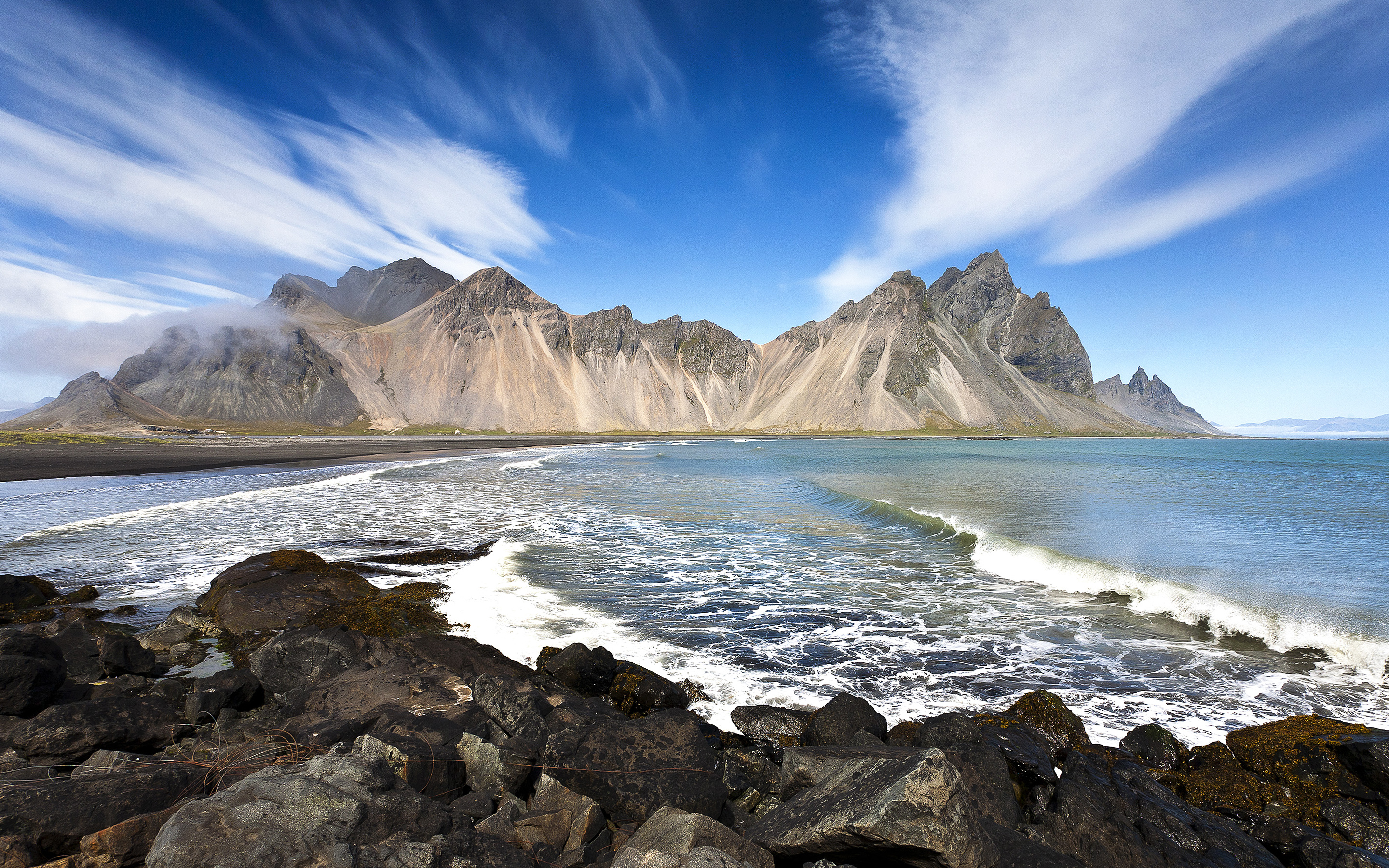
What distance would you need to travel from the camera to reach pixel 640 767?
→ 5.29 meters

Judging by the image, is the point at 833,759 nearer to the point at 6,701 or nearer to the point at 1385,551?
the point at 6,701

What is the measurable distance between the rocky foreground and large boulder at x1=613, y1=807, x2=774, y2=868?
0.02 m

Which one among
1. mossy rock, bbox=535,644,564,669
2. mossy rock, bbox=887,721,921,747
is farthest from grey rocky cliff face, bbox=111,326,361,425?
mossy rock, bbox=887,721,921,747

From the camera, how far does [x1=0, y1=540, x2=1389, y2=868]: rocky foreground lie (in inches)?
151

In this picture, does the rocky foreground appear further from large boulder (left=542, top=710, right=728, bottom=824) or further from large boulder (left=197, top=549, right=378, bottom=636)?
large boulder (left=197, top=549, right=378, bottom=636)

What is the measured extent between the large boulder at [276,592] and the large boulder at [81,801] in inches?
247

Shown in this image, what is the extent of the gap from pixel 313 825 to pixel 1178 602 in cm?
1558

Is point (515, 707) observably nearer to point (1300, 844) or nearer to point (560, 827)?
point (560, 827)

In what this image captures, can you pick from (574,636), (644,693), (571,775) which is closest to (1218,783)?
(644,693)

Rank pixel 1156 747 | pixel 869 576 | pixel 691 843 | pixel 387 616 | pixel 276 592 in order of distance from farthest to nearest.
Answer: pixel 869 576 < pixel 276 592 < pixel 387 616 < pixel 1156 747 < pixel 691 843

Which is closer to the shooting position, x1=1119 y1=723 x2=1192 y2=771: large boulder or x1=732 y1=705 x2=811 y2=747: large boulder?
x1=1119 y1=723 x2=1192 y2=771: large boulder

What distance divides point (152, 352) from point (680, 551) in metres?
215

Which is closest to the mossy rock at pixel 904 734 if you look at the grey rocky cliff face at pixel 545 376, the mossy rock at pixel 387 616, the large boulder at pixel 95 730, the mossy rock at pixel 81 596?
the mossy rock at pixel 387 616

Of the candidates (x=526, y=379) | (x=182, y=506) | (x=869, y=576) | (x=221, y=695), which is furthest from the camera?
(x=526, y=379)
